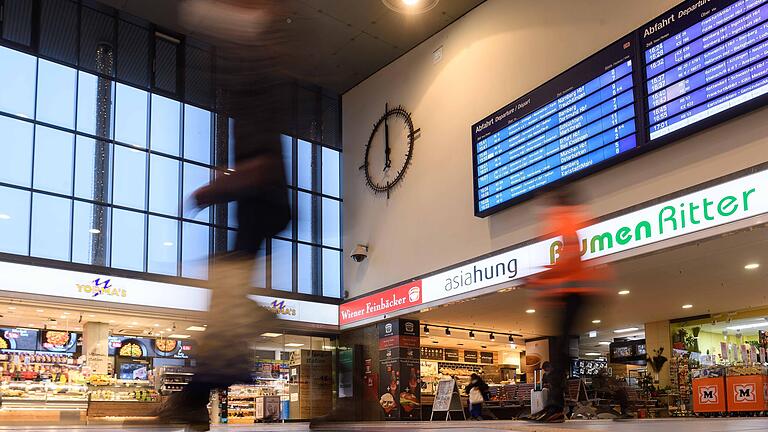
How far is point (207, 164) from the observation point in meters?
14.4

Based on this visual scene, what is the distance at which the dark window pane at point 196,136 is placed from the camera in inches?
562

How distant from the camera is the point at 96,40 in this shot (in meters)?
13.4

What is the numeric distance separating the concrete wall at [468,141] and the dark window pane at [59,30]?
18.2ft

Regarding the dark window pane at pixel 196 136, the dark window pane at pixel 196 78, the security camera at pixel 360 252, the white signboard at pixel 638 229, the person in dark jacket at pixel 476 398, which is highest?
the dark window pane at pixel 196 78

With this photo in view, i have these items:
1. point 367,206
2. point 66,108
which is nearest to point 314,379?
point 367,206

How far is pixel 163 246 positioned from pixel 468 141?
20.0 ft

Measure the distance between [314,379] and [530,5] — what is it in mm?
8545

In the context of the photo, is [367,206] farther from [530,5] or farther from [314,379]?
[530,5]

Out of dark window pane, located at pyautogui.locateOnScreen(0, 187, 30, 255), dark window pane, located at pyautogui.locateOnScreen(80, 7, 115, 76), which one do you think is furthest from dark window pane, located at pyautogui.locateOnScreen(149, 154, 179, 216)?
dark window pane, located at pyautogui.locateOnScreen(0, 187, 30, 255)

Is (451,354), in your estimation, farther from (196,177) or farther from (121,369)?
(196,177)

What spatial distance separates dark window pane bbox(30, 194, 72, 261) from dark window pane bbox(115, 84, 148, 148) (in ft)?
5.57

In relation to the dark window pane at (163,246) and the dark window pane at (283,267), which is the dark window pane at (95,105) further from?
the dark window pane at (283,267)

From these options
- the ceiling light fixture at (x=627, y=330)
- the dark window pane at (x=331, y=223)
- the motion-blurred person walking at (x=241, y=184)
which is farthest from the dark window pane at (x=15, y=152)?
the ceiling light fixture at (x=627, y=330)

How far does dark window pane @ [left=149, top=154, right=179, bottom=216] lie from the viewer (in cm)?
1371
